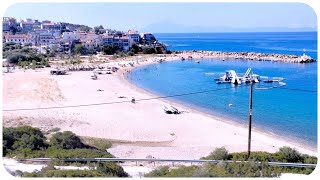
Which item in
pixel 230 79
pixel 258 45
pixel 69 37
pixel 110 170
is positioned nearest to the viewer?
pixel 110 170

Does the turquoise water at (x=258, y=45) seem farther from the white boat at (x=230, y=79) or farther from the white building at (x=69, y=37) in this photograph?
the white building at (x=69, y=37)

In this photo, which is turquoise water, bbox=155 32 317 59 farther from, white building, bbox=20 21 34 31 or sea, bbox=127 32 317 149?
white building, bbox=20 21 34 31

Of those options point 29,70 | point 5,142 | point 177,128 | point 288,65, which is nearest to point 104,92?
point 177,128

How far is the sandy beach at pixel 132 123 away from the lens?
410 inches

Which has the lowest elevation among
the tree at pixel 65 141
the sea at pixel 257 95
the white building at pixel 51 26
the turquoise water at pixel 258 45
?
the sea at pixel 257 95

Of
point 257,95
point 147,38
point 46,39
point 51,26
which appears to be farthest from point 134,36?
point 257,95

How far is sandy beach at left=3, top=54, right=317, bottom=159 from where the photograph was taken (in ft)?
34.1

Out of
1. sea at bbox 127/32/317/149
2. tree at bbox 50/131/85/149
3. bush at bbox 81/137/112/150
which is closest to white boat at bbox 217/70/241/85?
A: sea at bbox 127/32/317/149

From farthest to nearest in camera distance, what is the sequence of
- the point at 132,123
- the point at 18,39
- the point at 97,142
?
1. the point at 18,39
2. the point at 132,123
3. the point at 97,142

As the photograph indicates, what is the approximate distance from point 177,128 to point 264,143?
274 cm


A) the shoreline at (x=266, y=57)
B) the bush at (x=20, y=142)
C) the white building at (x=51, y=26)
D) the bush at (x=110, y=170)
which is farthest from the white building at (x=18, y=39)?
the bush at (x=110, y=170)

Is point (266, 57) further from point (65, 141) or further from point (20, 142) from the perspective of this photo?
point (20, 142)

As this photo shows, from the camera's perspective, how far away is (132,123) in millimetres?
13086

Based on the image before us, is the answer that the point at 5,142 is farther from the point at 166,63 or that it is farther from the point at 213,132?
the point at 166,63
